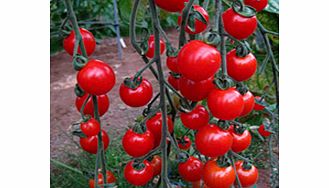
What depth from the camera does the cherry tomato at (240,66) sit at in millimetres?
649

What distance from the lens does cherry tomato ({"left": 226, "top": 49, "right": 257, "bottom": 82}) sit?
649mm

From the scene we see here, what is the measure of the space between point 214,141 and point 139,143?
0.19 metres

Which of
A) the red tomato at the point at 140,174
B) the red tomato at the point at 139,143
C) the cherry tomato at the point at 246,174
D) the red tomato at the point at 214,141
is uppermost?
the red tomato at the point at 214,141

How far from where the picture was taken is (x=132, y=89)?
0.76 m

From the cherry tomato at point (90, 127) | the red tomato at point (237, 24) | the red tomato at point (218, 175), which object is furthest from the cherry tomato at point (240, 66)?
the cherry tomato at point (90, 127)

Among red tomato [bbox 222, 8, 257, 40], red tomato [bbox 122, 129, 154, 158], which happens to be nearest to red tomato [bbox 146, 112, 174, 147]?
red tomato [bbox 122, 129, 154, 158]

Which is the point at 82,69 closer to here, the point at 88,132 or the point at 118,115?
the point at 88,132

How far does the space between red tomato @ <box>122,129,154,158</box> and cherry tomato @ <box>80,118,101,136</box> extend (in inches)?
2.6

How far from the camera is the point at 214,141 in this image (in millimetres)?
619

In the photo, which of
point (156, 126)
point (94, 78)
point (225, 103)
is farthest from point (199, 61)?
point (156, 126)

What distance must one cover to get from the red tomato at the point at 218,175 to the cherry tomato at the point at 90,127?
0.71 ft

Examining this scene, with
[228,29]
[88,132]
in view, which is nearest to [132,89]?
[88,132]

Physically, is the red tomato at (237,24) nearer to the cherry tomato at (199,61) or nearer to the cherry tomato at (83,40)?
the cherry tomato at (199,61)

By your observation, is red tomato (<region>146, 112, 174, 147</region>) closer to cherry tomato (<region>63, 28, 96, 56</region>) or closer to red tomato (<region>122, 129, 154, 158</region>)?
red tomato (<region>122, 129, 154, 158</region>)
